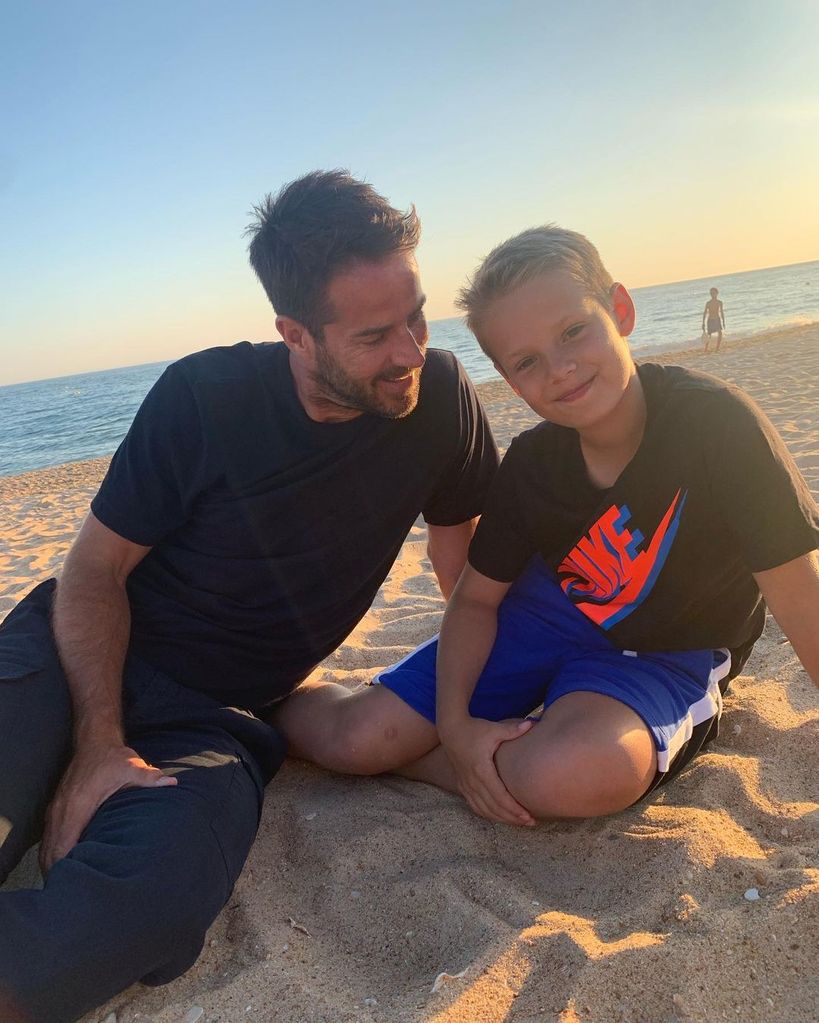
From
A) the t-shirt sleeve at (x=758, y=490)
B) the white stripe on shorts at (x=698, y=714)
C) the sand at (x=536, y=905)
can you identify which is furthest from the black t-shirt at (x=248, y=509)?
the white stripe on shorts at (x=698, y=714)

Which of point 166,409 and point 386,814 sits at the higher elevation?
point 166,409

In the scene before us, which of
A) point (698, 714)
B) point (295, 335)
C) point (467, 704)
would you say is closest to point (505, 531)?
point (467, 704)

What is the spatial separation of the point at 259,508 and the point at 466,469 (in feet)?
2.35

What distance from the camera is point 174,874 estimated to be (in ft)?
5.25

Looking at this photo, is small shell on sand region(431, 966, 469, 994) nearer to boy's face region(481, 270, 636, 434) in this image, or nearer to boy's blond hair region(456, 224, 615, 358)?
boy's face region(481, 270, 636, 434)

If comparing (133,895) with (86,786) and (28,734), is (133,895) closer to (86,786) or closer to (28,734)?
(86,786)

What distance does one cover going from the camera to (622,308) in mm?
2115

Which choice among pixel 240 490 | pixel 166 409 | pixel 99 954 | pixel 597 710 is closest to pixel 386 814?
pixel 597 710

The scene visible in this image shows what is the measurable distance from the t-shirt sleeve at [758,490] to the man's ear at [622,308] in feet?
1.24

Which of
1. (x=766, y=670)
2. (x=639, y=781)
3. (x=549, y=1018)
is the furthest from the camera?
(x=766, y=670)

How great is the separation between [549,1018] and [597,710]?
789mm

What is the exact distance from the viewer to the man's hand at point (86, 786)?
5.85ft

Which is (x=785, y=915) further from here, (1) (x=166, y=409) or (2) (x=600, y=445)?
(1) (x=166, y=409)

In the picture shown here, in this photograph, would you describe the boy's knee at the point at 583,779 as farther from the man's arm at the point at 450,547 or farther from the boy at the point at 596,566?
the man's arm at the point at 450,547
